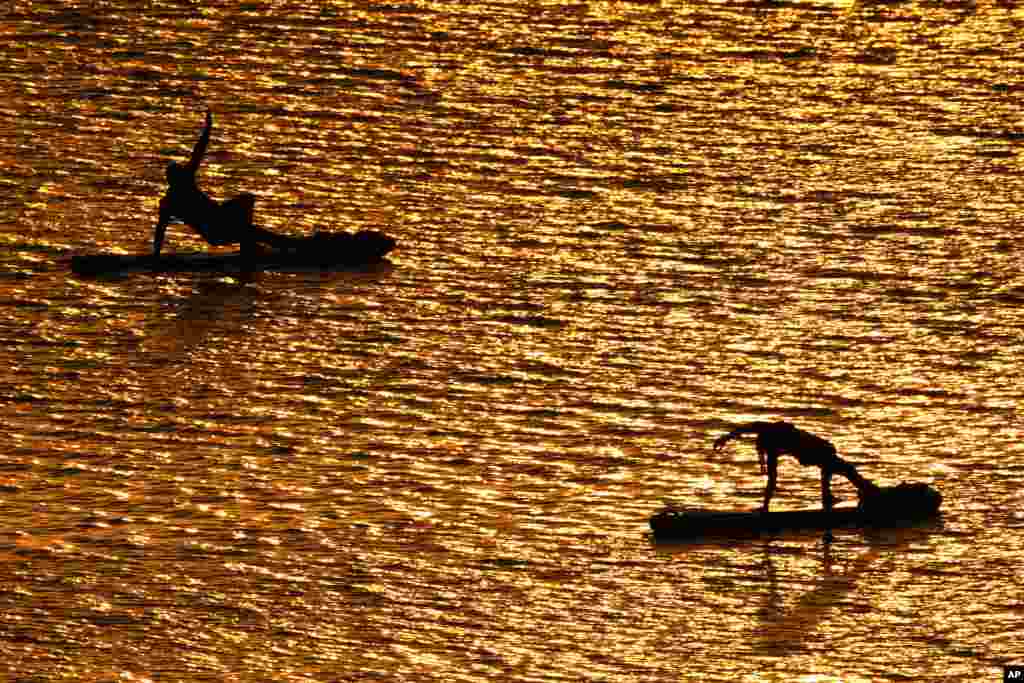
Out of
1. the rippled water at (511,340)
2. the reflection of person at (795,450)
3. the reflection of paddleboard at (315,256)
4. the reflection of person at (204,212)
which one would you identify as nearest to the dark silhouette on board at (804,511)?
the reflection of person at (795,450)

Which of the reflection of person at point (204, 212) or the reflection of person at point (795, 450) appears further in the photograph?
the reflection of person at point (204, 212)

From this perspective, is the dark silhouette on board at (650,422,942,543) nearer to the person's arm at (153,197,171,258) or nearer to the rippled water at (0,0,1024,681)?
the rippled water at (0,0,1024,681)

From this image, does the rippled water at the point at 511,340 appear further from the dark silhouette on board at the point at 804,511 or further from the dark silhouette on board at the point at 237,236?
the dark silhouette on board at the point at 237,236

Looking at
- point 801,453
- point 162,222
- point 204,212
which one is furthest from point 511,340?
point 801,453

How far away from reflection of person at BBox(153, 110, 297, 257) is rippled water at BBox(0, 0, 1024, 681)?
2.45ft

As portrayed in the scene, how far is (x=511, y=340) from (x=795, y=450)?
9.03m

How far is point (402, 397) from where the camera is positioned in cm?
4059

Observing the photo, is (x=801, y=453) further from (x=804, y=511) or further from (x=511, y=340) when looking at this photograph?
(x=511, y=340)

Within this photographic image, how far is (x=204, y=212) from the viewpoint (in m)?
46.0

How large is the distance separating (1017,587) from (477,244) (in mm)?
15978

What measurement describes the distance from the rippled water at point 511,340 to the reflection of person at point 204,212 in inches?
29.4

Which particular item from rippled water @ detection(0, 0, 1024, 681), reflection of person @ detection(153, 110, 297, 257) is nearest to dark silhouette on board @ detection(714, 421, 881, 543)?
rippled water @ detection(0, 0, 1024, 681)

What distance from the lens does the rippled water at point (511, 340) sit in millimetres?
32969

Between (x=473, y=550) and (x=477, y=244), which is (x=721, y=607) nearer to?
(x=473, y=550)
